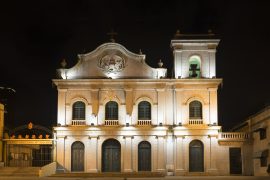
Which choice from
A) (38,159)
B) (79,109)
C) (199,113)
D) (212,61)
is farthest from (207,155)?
(38,159)

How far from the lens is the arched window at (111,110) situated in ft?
143

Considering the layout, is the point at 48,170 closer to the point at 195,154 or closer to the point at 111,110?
the point at 111,110

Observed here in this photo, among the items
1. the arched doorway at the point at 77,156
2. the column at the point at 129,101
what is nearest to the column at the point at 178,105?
the column at the point at 129,101

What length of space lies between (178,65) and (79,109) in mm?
8387

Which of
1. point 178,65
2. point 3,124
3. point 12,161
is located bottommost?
point 12,161

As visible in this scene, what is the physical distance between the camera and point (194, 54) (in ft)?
145

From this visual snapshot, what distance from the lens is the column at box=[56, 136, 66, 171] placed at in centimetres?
4275

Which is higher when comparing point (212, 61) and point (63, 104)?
point (212, 61)

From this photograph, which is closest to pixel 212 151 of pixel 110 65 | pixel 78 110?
pixel 110 65

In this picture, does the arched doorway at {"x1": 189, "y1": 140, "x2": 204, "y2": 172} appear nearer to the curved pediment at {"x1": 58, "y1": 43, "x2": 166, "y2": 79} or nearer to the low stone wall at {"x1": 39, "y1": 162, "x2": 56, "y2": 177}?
the curved pediment at {"x1": 58, "y1": 43, "x2": 166, "y2": 79}

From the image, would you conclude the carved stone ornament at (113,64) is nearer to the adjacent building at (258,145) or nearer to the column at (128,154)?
the column at (128,154)

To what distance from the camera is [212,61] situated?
4397 centimetres

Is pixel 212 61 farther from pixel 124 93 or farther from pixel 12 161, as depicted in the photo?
pixel 12 161

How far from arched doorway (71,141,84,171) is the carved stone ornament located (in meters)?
6.07
